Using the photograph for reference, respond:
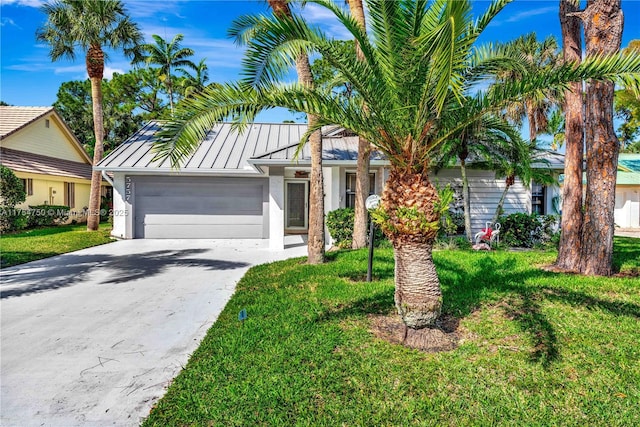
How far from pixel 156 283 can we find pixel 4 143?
52.6 feet

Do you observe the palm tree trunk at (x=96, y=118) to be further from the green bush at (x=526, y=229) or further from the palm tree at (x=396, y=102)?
the green bush at (x=526, y=229)

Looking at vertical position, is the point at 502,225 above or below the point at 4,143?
below

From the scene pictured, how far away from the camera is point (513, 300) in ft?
17.7

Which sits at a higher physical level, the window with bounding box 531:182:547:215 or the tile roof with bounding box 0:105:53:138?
the tile roof with bounding box 0:105:53:138

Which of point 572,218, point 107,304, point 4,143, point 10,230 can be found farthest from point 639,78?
point 4,143

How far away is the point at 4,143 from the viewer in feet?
56.6

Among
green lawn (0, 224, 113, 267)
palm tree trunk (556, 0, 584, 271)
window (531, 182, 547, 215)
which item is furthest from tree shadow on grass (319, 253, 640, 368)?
green lawn (0, 224, 113, 267)

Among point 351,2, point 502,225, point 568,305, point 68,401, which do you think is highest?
point 351,2

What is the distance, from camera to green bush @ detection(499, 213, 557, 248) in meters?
11.4

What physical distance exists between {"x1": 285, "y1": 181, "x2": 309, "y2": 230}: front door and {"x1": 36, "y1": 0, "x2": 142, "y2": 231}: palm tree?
834 cm

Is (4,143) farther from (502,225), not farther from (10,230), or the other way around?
(502,225)

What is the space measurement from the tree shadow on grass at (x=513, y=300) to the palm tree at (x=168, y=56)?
24813 mm

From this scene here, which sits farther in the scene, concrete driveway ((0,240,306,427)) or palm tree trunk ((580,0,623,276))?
palm tree trunk ((580,0,623,276))

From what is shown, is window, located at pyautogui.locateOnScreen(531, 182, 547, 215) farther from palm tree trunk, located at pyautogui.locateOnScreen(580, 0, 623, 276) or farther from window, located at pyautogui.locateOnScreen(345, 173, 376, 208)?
palm tree trunk, located at pyautogui.locateOnScreen(580, 0, 623, 276)
